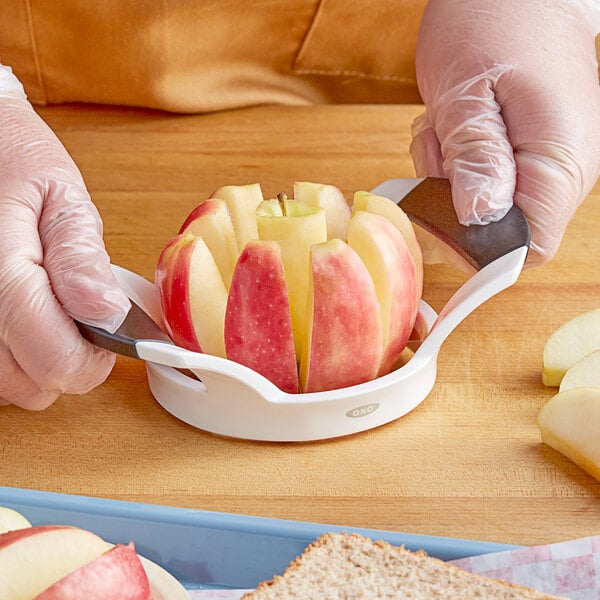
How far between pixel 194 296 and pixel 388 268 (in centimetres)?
21

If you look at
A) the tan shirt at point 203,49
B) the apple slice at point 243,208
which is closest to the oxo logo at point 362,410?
the apple slice at point 243,208

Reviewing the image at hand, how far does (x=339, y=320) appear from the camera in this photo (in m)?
1.13

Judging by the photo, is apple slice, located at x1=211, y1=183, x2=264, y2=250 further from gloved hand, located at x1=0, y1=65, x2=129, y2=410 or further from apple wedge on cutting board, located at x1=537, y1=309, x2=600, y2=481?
apple wedge on cutting board, located at x1=537, y1=309, x2=600, y2=481

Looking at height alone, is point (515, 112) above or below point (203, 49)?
above

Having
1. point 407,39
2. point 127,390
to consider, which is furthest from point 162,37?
point 127,390

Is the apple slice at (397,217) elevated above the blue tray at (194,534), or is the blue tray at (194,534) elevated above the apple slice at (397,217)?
the apple slice at (397,217)

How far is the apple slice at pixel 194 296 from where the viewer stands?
116 cm

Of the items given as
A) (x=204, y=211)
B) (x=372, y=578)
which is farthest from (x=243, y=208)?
(x=372, y=578)

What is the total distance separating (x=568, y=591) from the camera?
3.02 ft

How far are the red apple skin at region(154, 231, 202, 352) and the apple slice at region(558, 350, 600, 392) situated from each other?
1.33 ft

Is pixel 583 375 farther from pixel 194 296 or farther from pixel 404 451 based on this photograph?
pixel 194 296

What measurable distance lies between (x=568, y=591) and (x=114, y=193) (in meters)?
1.00

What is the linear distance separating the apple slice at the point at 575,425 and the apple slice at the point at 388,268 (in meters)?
0.18

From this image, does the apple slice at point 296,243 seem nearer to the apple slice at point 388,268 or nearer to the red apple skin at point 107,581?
the apple slice at point 388,268
